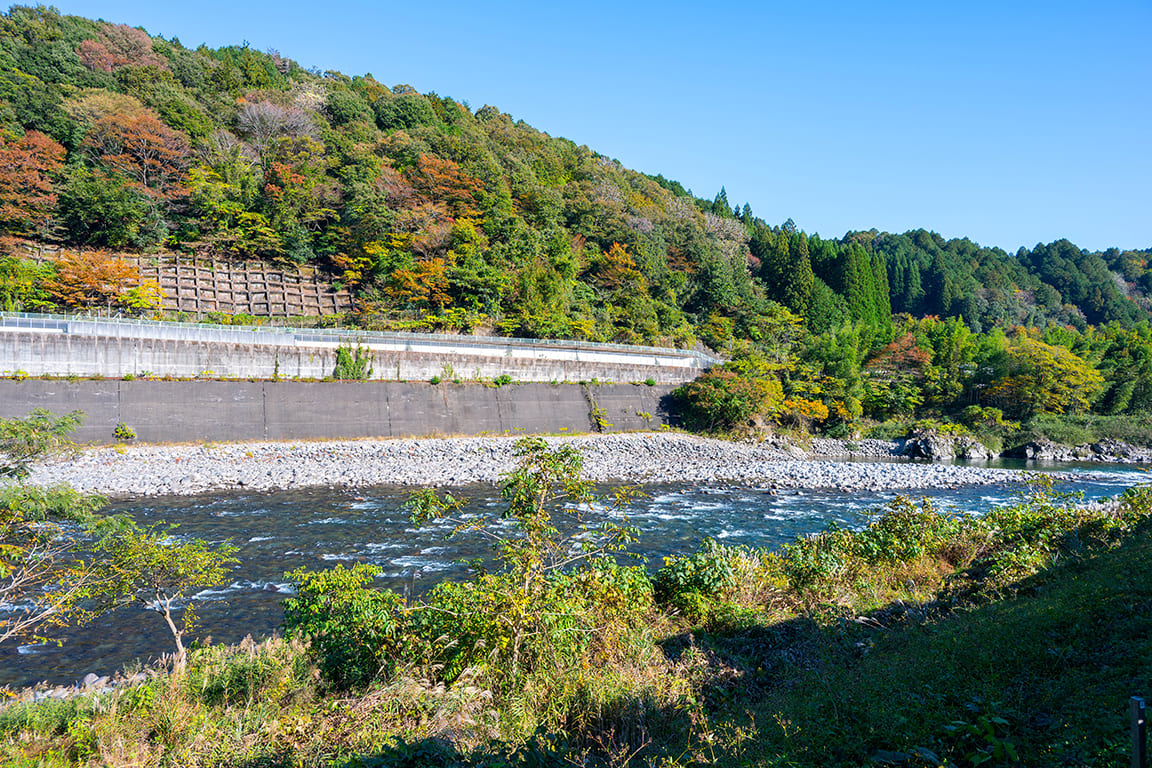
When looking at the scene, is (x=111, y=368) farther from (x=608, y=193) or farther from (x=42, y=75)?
(x=608, y=193)

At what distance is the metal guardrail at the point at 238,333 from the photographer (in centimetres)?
1795

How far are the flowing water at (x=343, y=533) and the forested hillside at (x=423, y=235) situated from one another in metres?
12.0

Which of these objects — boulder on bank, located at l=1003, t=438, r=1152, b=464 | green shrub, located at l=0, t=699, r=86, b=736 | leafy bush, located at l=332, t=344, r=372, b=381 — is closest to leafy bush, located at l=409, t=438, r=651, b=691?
green shrub, located at l=0, t=699, r=86, b=736

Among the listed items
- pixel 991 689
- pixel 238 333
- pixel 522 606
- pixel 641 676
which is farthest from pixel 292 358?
pixel 991 689

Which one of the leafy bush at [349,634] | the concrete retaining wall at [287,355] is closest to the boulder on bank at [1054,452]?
the concrete retaining wall at [287,355]

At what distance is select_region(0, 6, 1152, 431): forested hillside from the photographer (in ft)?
95.0

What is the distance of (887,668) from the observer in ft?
13.6

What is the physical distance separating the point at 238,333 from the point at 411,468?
945 centimetres

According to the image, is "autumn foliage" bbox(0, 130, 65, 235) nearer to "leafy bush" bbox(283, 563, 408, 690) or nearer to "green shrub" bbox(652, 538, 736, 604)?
"leafy bush" bbox(283, 563, 408, 690)

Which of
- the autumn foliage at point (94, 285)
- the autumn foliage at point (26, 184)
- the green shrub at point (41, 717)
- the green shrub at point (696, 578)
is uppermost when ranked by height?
the autumn foliage at point (26, 184)

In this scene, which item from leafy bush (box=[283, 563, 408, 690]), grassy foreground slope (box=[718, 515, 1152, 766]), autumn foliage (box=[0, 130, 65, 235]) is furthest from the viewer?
autumn foliage (box=[0, 130, 65, 235])

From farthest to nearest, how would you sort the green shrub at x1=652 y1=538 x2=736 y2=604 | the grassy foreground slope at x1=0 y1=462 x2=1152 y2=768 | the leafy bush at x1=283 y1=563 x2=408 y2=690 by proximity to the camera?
the green shrub at x1=652 y1=538 x2=736 y2=604, the leafy bush at x1=283 y1=563 x2=408 y2=690, the grassy foreground slope at x1=0 y1=462 x2=1152 y2=768

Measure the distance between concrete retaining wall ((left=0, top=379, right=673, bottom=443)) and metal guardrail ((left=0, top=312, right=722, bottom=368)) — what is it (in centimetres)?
186

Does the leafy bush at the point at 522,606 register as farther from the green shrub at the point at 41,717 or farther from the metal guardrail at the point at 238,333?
the metal guardrail at the point at 238,333
